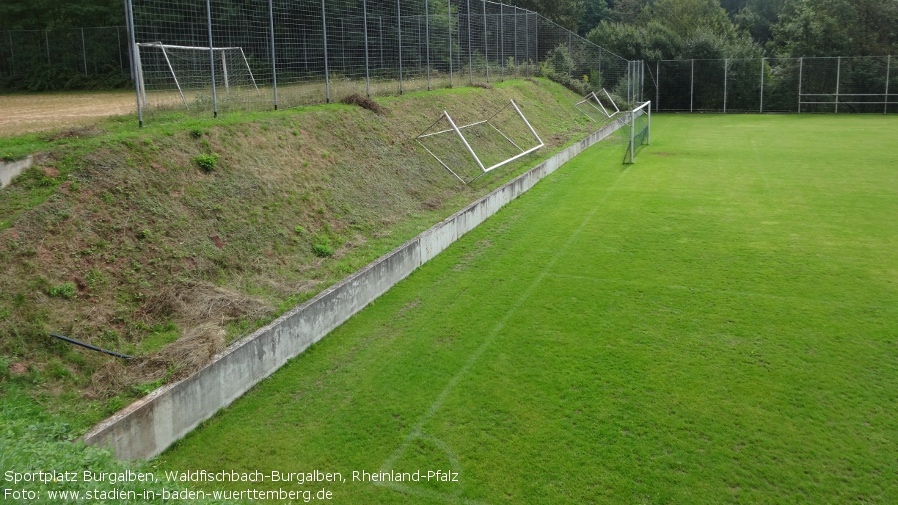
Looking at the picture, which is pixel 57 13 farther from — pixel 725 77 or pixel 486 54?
pixel 725 77

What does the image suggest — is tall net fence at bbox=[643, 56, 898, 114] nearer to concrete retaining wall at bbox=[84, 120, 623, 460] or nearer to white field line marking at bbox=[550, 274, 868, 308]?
white field line marking at bbox=[550, 274, 868, 308]

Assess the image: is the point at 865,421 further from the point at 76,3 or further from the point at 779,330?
the point at 76,3

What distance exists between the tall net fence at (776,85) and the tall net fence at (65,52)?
27.1 meters

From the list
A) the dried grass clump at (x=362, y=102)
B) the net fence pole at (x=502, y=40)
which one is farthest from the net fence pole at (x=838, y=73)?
the dried grass clump at (x=362, y=102)

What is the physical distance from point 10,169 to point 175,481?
4.12 m

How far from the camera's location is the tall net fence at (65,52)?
2267cm

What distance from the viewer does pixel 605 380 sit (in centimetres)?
629

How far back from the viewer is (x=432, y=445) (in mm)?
5340

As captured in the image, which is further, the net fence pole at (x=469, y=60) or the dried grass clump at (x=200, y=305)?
the net fence pole at (x=469, y=60)

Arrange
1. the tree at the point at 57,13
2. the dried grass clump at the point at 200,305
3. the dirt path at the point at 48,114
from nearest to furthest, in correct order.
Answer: the dried grass clump at the point at 200,305 < the dirt path at the point at 48,114 < the tree at the point at 57,13

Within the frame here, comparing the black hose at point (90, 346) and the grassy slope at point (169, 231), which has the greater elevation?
the grassy slope at point (169, 231)

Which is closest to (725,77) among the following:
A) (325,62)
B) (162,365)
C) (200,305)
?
(325,62)

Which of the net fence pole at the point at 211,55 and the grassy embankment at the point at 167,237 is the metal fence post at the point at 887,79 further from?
the net fence pole at the point at 211,55

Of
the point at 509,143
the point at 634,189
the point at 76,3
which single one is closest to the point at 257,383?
the point at 634,189
